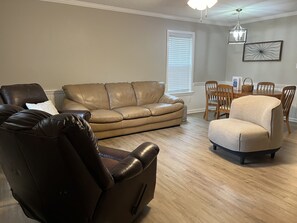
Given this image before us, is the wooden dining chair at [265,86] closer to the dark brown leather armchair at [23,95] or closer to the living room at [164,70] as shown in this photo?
the living room at [164,70]

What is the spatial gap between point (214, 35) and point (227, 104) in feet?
8.03

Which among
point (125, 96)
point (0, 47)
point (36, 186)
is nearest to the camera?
point (36, 186)

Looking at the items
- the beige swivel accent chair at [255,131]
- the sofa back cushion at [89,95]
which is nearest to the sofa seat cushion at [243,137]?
the beige swivel accent chair at [255,131]

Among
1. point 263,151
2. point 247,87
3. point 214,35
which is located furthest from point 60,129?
point 214,35

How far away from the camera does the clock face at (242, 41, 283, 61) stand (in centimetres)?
538

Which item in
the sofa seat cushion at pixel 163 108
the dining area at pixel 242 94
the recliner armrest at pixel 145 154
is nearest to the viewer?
the recliner armrest at pixel 145 154

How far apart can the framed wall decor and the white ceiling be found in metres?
0.60

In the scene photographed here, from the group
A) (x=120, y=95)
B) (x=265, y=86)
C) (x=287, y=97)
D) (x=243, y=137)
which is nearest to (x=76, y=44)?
(x=120, y=95)

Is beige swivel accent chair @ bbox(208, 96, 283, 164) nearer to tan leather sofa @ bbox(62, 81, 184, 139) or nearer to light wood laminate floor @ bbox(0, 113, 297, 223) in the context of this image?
light wood laminate floor @ bbox(0, 113, 297, 223)

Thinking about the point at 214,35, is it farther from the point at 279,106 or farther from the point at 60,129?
the point at 60,129

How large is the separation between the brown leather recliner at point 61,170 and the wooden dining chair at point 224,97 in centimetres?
342

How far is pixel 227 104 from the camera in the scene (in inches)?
187

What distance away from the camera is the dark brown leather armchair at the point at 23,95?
11.0ft

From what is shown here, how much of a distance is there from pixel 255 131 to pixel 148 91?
2.58 meters
